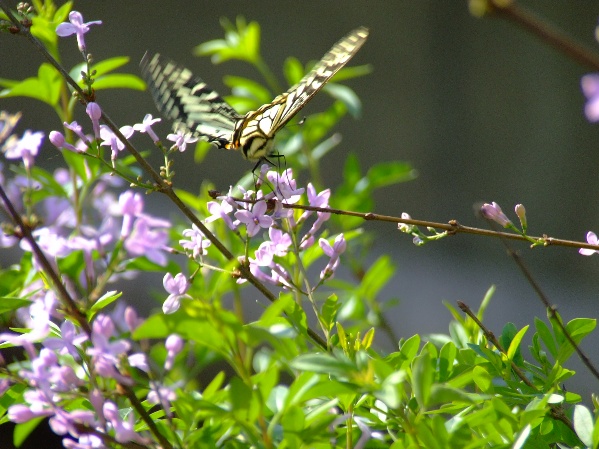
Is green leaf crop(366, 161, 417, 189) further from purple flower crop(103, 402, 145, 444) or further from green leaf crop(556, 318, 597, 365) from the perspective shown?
purple flower crop(103, 402, 145, 444)

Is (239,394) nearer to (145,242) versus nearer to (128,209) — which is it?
(145,242)

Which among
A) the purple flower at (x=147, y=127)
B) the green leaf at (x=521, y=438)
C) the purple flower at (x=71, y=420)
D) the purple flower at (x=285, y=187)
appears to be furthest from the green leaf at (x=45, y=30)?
the green leaf at (x=521, y=438)

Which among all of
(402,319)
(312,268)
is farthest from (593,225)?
(312,268)

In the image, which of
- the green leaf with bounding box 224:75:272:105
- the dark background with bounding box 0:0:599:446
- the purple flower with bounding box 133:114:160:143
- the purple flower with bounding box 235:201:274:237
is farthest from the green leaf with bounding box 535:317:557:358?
the dark background with bounding box 0:0:599:446

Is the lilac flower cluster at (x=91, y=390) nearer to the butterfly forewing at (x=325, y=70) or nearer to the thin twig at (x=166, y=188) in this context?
the thin twig at (x=166, y=188)

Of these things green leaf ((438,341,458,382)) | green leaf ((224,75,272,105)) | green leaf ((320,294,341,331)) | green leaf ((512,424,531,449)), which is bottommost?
green leaf ((438,341,458,382))

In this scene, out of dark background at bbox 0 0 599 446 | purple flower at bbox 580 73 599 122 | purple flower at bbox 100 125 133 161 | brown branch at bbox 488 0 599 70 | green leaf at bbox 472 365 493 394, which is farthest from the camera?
dark background at bbox 0 0 599 446
